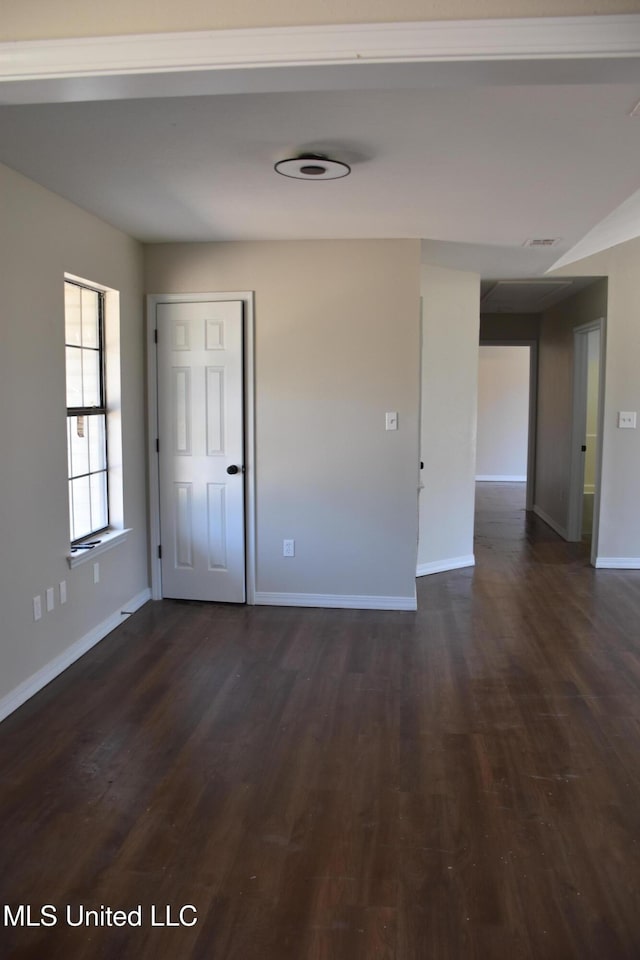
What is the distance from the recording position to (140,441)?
471 centimetres

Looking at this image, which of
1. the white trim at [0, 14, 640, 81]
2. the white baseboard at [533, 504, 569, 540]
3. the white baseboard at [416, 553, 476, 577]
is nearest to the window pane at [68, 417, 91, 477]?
the white trim at [0, 14, 640, 81]

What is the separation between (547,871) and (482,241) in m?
3.50

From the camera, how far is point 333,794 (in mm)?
2541

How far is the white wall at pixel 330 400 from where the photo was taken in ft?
14.8

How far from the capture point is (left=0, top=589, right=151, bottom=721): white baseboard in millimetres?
3166

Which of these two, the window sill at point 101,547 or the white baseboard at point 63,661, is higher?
the window sill at point 101,547

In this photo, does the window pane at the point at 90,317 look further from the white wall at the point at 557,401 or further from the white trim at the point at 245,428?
the white wall at the point at 557,401

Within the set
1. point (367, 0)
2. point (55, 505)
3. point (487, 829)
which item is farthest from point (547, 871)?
point (55, 505)

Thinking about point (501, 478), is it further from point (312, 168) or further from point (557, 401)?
point (312, 168)

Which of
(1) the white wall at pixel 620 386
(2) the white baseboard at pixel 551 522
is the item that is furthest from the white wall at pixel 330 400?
(2) the white baseboard at pixel 551 522

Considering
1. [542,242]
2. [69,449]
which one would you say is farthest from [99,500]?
[542,242]

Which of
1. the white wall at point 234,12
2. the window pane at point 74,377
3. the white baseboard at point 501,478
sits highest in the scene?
the white wall at point 234,12

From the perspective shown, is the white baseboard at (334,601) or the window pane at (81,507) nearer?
the window pane at (81,507)

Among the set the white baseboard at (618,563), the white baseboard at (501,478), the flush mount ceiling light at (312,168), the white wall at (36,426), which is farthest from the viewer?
the white baseboard at (501,478)
